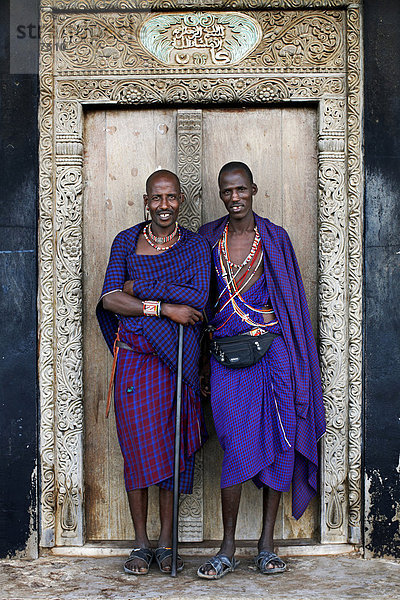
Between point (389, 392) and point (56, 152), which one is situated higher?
point (56, 152)

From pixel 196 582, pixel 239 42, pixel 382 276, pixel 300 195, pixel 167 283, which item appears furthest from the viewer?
pixel 300 195

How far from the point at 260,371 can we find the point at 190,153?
1368 mm

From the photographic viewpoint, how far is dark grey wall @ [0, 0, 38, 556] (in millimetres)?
4293

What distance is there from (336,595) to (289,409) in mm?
956

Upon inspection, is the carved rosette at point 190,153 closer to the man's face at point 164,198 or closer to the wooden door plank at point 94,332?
the man's face at point 164,198

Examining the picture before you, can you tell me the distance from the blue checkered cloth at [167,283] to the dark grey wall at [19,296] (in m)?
0.56

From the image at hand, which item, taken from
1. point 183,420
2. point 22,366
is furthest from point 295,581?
point 22,366

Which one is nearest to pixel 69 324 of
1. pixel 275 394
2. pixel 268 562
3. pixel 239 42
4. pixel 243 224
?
pixel 243 224

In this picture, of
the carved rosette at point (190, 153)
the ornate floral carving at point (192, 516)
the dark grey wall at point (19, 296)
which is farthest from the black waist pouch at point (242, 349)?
the dark grey wall at point (19, 296)

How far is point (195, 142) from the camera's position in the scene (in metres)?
4.40

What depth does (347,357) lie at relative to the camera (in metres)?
4.35

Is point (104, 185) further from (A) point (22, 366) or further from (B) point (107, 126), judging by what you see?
(A) point (22, 366)

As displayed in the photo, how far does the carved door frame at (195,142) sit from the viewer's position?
14.2 ft

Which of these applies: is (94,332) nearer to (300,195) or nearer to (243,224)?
(243,224)
